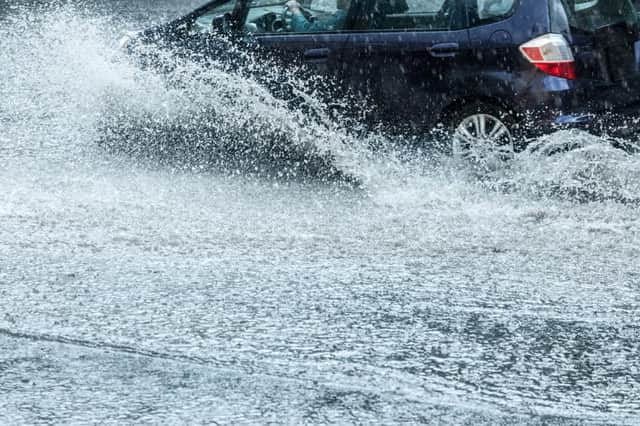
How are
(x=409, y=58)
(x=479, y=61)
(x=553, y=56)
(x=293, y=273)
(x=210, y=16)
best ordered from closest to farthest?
(x=293, y=273), (x=553, y=56), (x=479, y=61), (x=409, y=58), (x=210, y=16)

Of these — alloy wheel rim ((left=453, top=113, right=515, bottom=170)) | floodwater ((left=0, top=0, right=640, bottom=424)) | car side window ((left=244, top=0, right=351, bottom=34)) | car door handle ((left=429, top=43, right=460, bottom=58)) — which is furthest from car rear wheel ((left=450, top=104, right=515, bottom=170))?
car side window ((left=244, top=0, right=351, bottom=34))

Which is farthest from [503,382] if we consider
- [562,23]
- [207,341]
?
[562,23]

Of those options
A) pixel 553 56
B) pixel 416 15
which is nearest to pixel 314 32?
pixel 416 15

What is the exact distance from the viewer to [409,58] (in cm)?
858

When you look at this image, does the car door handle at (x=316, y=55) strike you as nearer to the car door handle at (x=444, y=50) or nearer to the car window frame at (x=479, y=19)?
the car door handle at (x=444, y=50)

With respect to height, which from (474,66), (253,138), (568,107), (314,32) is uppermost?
(314,32)

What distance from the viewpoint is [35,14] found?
20.6 metres

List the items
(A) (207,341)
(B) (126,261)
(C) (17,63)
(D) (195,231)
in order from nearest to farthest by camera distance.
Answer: (A) (207,341) < (B) (126,261) < (D) (195,231) < (C) (17,63)

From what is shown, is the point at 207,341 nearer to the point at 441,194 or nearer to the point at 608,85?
the point at 441,194

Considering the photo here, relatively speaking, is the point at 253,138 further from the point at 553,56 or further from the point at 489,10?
the point at 553,56

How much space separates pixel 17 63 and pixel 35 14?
6303mm

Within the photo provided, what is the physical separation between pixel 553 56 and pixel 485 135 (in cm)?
75

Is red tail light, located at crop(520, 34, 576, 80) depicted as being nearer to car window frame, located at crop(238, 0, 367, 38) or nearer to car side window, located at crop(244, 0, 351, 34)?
car window frame, located at crop(238, 0, 367, 38)

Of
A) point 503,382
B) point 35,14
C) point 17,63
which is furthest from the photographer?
point 35,14
